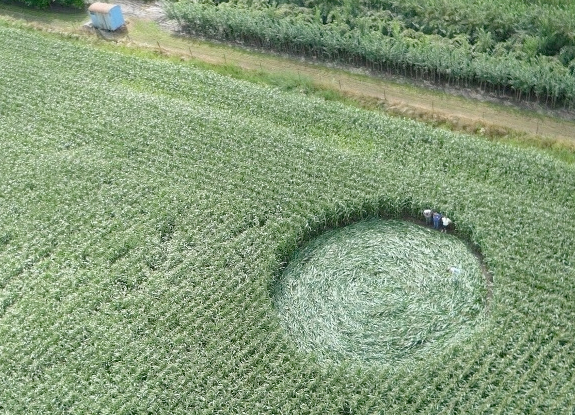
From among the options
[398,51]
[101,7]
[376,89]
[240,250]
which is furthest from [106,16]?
[240,250]

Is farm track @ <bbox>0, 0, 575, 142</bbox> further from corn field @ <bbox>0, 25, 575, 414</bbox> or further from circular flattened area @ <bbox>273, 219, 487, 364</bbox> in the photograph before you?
circular flattened area @ <bbox>273, 219, 487, 364</bbox>

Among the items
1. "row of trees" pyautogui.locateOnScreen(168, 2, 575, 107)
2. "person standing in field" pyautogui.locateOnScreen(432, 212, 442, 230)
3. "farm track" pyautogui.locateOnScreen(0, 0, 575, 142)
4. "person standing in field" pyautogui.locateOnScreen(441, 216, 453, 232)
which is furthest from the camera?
"row of trees" pyautogui.locateOnScreen(168, 2, 575, 107)

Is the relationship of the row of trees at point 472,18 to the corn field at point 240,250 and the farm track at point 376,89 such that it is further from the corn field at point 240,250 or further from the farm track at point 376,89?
the corn field at point 240,250

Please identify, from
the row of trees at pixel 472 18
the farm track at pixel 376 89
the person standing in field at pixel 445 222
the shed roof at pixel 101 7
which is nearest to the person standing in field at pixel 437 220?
the person standing in field at pixel 445 222

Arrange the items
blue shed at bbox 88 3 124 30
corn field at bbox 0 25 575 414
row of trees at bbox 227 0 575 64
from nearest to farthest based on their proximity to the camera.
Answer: corn field at bbox 0 25 575 414
row of trees at bbox 227 0 575 64
blue shed at bbox 88 3 124 30

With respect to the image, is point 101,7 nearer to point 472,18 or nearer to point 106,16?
point 106,16

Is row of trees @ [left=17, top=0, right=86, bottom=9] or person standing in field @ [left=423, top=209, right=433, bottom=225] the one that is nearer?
person standing in field @ [left=423, top=209, right=433, bottom=225]

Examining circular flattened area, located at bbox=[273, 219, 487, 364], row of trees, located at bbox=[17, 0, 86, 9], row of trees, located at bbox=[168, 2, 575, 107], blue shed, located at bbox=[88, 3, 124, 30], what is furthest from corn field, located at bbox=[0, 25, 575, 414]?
row of trees, located at bbox=[17, 0, 86, 9]
